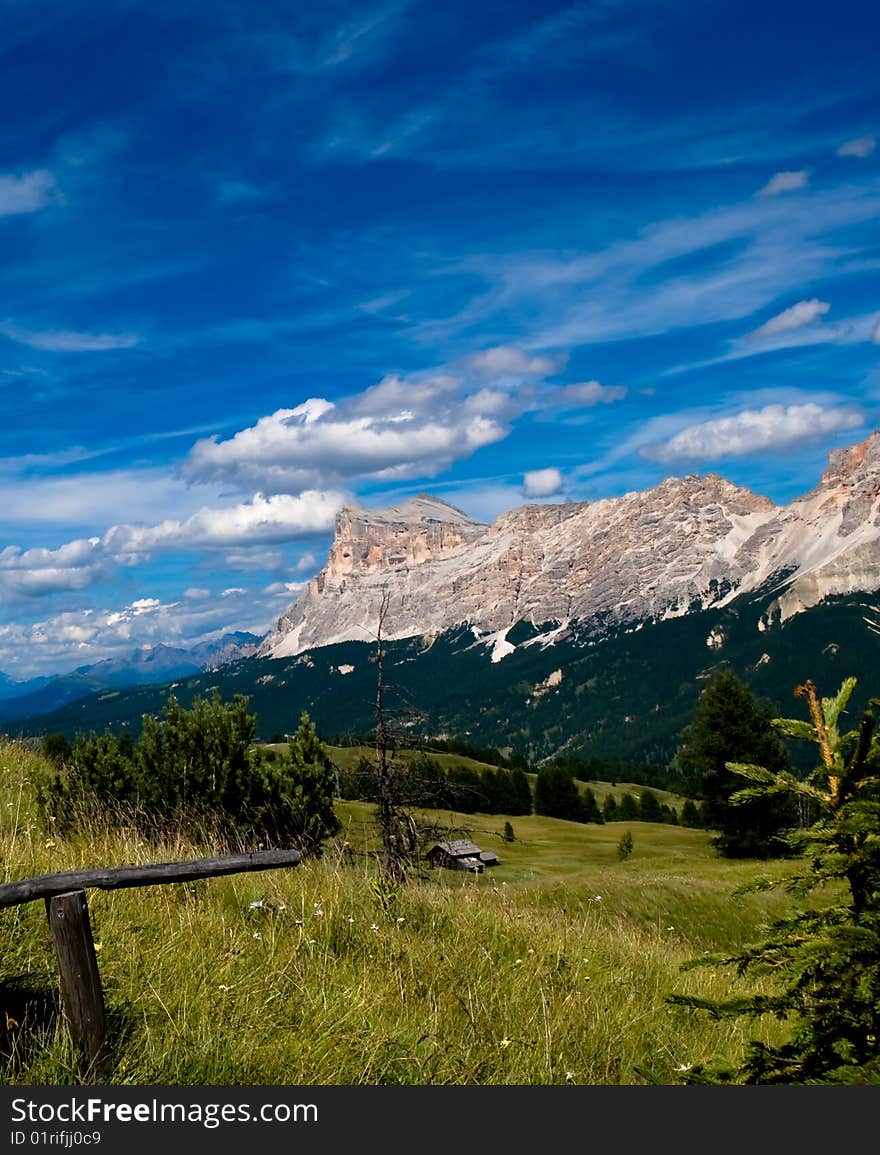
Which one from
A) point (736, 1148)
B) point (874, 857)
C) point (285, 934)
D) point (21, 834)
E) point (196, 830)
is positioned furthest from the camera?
point (196, 830)

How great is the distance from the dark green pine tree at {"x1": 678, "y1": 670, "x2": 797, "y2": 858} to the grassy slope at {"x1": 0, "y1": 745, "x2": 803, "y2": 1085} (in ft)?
160

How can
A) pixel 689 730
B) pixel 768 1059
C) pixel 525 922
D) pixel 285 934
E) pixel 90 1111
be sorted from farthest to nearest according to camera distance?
pixel 689 730, pixel 525 922, pixel 285 934, pixel 768 1059, pixel 90 1111

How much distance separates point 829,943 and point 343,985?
3606mm

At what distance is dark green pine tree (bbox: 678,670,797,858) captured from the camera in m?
55.0

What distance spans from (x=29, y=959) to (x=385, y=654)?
1875 centimetres

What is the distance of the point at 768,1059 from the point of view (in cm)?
504

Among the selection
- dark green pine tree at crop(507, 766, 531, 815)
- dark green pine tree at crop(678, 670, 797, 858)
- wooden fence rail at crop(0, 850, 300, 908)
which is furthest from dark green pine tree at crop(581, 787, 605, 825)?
wooden fence rail at crop(0, 850, 300, 908)

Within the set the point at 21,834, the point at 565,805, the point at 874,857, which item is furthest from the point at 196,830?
the point at 565,805

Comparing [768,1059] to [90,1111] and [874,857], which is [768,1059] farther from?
[90,1111]

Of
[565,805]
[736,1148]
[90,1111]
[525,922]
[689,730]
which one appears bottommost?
[565,805]

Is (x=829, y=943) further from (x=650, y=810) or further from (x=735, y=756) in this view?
(x=650, y=810)

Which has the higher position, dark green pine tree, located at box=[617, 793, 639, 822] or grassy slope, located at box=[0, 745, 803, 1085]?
grassy slope, located at box=[0, 745, 803, 1085]

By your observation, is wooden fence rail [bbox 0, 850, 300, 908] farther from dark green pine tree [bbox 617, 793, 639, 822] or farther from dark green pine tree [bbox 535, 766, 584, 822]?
dark green pine tree [bbox 617, 793, 639, 822]

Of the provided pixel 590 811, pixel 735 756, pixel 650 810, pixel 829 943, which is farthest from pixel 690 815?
pixel 829 943
